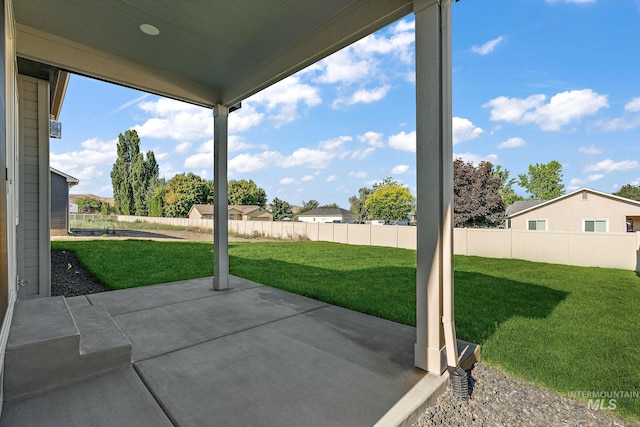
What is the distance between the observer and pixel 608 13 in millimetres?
14844

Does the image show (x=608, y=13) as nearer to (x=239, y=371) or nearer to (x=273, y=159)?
(x=239, y=371)

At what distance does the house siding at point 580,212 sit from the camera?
45.8ft

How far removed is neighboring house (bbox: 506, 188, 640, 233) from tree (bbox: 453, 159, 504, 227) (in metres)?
2.86

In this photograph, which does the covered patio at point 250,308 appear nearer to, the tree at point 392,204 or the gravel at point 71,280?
the gravel at point 71,280

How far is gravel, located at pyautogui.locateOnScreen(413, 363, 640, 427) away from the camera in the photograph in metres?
1.81

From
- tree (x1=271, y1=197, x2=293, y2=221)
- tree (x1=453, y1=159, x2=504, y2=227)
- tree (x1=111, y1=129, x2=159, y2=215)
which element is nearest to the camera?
tree (x1=453, y1=159, x2=504, y2=227)

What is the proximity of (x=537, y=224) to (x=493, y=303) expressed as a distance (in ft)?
49.0

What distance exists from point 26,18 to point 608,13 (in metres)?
22.7

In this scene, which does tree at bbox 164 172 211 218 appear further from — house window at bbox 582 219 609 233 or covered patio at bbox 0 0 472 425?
house window at bbox 582 219 609 233

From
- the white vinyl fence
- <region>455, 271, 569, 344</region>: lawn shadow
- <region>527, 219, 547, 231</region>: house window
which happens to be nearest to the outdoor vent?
<region>455, 271, 569, 344</region>: lawn shadow

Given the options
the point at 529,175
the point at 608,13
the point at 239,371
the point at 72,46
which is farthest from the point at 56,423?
the point at 529,175

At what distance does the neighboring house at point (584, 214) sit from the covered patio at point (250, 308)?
15.3 meters

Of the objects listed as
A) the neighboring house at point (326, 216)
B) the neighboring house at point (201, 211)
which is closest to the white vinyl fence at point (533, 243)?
the neighboring house at point (201, 211)

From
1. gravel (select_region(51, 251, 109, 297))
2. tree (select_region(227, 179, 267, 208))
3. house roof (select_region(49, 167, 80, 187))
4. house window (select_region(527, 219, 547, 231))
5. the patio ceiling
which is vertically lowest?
gravel (select_region(51, 251, 109, 297))
